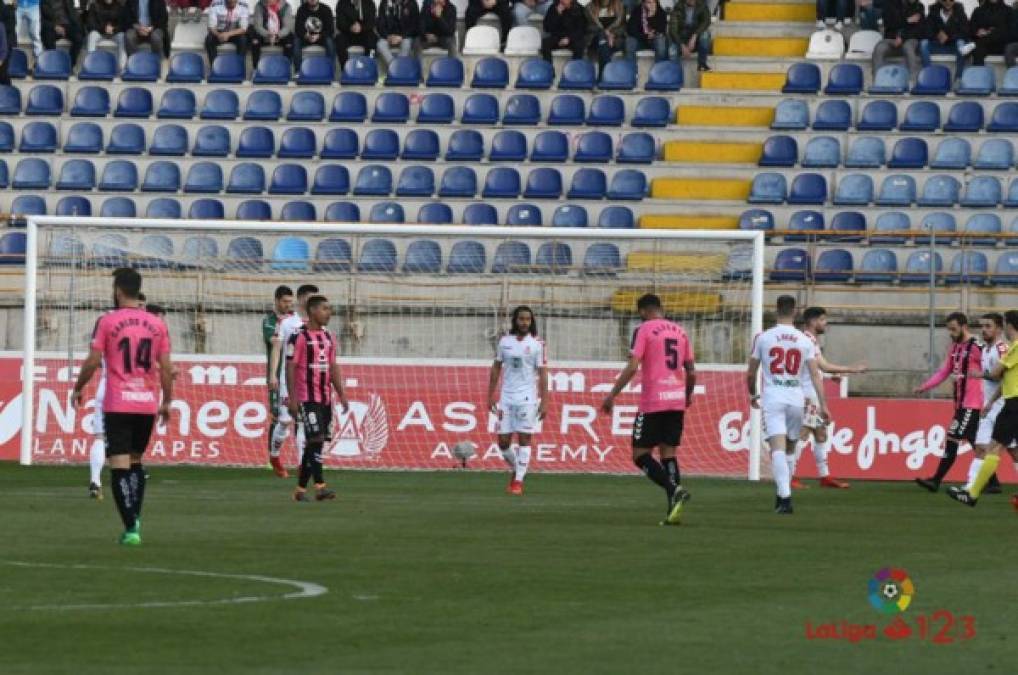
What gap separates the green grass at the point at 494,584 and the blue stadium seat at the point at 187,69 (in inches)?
623

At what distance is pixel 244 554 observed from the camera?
15.3 meters

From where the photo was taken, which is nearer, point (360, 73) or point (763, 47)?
point (360, 73)

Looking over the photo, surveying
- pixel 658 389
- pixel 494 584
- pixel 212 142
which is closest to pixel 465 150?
pixel 212 142

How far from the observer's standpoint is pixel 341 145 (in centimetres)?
3625

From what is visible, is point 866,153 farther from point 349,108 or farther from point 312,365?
point 312,365

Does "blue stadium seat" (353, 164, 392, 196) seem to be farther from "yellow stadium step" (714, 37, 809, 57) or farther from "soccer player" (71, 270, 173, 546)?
"soccer player" (71, 270, 173, 546)

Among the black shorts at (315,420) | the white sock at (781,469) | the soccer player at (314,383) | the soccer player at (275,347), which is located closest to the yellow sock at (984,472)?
the white sock at (781,469)

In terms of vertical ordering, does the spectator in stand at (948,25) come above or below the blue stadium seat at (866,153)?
above

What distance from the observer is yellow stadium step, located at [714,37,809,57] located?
3772 cm

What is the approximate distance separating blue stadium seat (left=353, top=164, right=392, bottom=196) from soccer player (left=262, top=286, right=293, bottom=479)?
24.7ft

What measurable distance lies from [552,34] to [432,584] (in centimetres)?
2487

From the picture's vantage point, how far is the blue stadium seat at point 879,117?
117 ft

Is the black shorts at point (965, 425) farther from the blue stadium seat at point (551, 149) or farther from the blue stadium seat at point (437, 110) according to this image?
the blue stadium seat at point (437, 110)

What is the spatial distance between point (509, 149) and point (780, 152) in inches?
171
